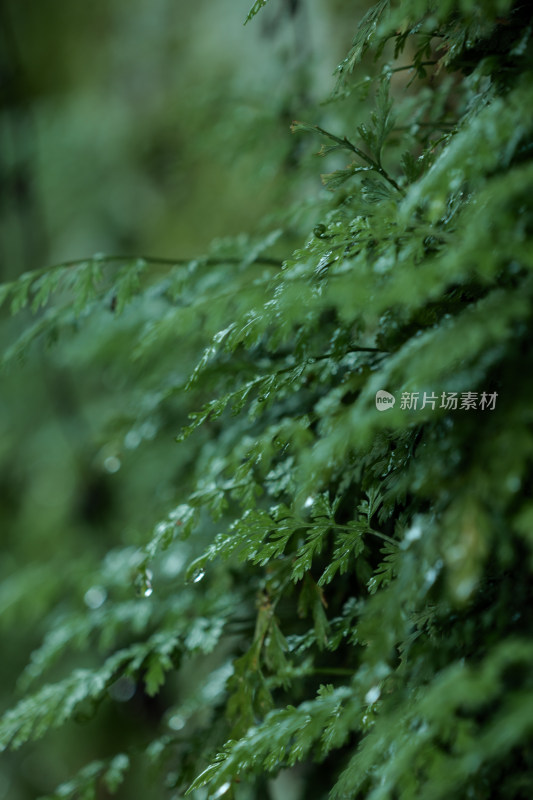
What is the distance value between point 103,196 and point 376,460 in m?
2.19

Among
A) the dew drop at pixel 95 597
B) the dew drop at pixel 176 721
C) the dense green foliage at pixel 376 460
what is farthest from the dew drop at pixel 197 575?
the dew drop at pixel 95 597

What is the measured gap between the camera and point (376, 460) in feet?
2.62

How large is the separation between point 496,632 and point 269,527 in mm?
290

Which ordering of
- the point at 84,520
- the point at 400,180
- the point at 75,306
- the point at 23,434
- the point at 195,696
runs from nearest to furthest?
the point at 400,180
the point at 75,306
the point at 195,696
the point at 84,520
the point at 23,434

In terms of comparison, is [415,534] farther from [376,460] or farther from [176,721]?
[176,721]

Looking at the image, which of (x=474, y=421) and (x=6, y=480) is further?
(x=6, y=480)

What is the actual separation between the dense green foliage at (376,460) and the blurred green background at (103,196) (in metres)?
0.35

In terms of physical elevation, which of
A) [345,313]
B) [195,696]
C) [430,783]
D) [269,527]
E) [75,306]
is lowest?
[195,696]

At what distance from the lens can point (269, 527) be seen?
82 centimetres

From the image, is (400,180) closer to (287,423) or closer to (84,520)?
(287,423)

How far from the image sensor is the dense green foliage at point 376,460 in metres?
0.56

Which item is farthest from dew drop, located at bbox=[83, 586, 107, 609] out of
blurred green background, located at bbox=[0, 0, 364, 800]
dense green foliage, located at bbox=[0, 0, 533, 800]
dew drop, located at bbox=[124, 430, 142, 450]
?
dew drop, located at bbox=[124, 430, 142, 450]

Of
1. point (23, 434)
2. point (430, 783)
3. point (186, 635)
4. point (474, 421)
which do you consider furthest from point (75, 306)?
Result: point (23, 434)

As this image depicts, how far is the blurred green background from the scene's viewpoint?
1.60 metres
